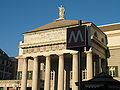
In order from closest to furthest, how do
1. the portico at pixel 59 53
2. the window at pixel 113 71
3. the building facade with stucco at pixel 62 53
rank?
the portico at pixel 59 53 < the building facade with stucco at pixel 62 53 < the window at pixel 113 71

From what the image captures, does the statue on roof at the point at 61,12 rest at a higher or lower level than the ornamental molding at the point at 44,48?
higher

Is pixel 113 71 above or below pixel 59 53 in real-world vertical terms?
below

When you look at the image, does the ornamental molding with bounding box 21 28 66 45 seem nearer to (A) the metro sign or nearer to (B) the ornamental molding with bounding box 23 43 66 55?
(B) the ornamental molding with bounding box 23 43 66 55

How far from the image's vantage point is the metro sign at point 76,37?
22656 millimetres

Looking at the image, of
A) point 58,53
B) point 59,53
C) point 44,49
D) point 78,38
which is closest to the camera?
point 78,38

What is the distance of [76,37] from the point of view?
22.9 meters

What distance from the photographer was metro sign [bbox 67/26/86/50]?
2266cm

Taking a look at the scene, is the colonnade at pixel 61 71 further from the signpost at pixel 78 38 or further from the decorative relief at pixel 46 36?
the signpost at pixel 78 38

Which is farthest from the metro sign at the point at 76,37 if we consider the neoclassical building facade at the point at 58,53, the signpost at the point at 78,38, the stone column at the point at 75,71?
the neoclassical building facade at the point at 58,53

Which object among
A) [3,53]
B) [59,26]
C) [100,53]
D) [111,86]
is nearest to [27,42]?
[59,26]

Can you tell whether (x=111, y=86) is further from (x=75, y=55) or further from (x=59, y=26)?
(x=59, y=26)

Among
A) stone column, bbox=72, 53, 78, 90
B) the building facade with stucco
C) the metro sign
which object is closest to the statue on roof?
the building facade with stucco

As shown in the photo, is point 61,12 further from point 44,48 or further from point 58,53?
point 58,53

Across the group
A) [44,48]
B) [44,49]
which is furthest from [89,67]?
[44,48]
